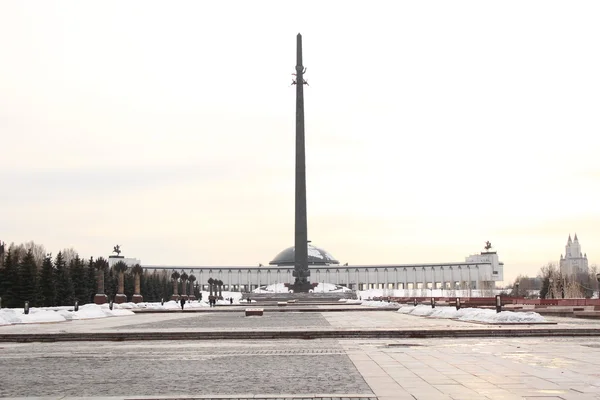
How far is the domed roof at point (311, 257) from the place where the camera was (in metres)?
173

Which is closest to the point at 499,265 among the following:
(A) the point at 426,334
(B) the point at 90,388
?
(A) the point at 426,334

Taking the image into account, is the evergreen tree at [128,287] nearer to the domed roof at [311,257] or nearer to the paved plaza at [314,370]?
the paved plaza at [314,370]

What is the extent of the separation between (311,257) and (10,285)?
125 meters

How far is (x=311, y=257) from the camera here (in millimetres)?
172625

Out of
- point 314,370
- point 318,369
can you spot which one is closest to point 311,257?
point 318,369

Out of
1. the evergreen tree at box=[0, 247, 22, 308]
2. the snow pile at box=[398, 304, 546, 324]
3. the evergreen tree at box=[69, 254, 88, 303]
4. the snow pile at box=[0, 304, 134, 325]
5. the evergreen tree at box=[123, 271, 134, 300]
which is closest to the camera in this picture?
the snow pile at box=[398, 304, 546, 324]

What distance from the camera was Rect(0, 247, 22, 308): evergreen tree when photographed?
50219 millimetres

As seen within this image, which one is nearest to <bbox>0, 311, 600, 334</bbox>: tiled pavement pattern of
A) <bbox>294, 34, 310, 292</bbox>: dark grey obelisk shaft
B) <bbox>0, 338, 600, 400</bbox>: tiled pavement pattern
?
<bbox>0, 338, 600, 400</bbox>: tiled pavement pattern

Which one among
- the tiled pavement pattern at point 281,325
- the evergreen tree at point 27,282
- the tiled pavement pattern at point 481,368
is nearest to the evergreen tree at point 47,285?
the evergreen tree at point 27,282

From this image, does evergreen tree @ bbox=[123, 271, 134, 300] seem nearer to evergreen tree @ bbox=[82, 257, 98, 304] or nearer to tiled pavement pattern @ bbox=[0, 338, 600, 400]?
evergreen tree @ bbox=[82, 257, 98, 304]

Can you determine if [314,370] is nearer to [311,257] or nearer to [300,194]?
[300,194]

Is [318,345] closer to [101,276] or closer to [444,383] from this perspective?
[444,383]

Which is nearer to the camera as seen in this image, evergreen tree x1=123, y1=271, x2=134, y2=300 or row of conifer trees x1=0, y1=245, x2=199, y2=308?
→ row of conifer trees x1=0, y1=245, x2=199, y2=308

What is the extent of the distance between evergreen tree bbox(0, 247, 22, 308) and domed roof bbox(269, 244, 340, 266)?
12268cm
